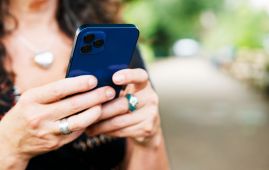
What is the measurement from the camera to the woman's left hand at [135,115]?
885 mm

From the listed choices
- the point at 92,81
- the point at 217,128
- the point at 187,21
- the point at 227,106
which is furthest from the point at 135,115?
the point at 187,21

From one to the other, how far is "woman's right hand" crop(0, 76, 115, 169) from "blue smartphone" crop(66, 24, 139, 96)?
0.12 feet

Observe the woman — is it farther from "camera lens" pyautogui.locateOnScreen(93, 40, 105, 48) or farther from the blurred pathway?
the blurred pathway

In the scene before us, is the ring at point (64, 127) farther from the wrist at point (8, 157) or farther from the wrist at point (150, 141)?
the wrist at point (150, 141)

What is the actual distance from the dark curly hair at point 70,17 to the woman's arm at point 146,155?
0.35 metres

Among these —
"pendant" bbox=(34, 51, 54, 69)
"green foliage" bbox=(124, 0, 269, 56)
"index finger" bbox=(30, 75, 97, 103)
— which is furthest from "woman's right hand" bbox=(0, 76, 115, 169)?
"green foliage" bbox=(124, 0, 269, 56)

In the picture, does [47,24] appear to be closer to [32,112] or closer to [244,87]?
[32,112]

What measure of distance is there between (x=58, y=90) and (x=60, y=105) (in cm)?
3

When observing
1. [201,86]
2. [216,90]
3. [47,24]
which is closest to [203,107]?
[216,90]

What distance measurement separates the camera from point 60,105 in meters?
0.77

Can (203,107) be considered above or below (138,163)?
below

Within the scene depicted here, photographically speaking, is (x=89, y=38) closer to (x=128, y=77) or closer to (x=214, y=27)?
(x=128, y=77)

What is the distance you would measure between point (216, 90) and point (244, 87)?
0.77 m

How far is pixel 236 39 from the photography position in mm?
14836
